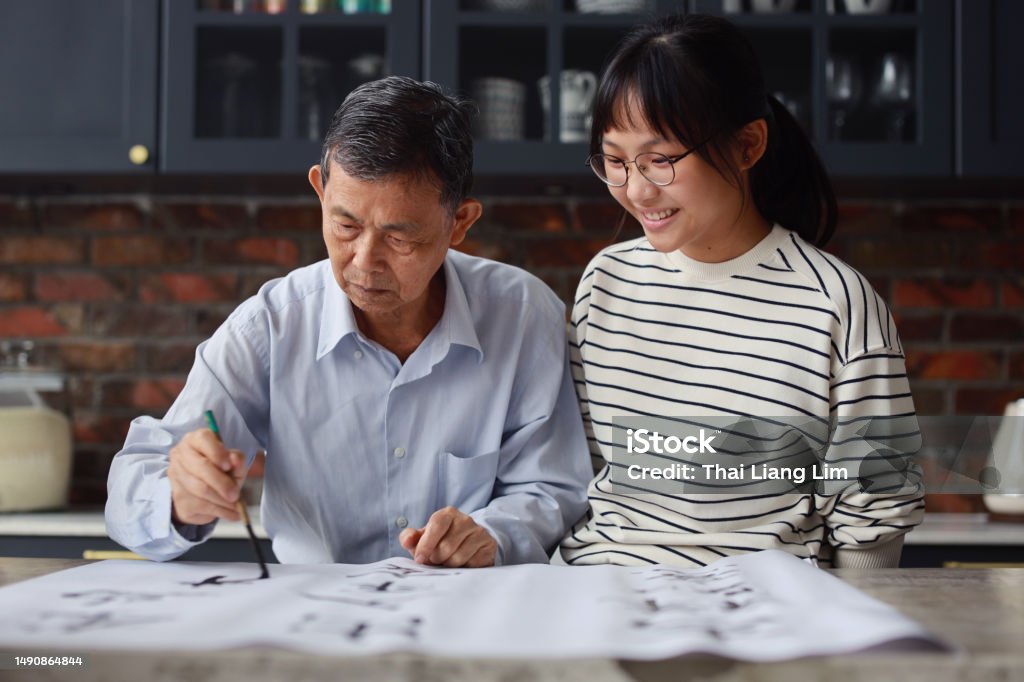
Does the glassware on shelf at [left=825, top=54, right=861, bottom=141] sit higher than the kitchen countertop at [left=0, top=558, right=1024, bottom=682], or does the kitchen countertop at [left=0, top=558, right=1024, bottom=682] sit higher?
the glassware on shelf at [left=825, top=54, right=861, bottom=141]

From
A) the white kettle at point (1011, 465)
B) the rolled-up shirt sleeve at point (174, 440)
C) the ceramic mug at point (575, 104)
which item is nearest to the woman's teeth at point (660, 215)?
the rolled-up shirt sleeve at point (174, 440)

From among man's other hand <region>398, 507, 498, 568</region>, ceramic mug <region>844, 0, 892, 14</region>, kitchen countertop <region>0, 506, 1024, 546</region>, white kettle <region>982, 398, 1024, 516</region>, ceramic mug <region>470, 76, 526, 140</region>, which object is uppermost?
ceramic mug <region>844, 0, 892, 14</region>

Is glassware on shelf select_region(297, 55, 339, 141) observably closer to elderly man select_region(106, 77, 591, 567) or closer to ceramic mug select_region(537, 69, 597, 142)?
ceramic mug select_region(537, 69, 597, 142)

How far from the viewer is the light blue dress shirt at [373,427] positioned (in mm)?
1355

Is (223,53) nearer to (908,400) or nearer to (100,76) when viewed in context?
(100,76)

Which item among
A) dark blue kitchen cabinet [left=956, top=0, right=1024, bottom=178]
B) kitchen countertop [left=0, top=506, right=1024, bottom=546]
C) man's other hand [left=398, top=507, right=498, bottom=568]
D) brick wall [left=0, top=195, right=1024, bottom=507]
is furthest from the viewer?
brick wall [left=0, top=195, right=1024, bottom=507]

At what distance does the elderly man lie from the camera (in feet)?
4.10

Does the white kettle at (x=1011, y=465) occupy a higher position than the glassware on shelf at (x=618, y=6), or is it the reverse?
the glassware on shelf at (x=618, y=6)

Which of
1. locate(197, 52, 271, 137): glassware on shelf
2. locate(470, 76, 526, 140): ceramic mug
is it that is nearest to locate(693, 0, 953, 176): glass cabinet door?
locate(470, 76, 526, 140): ceramic mug

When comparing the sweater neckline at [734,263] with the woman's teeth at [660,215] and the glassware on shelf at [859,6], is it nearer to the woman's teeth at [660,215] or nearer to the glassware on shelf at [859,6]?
Result: the woman's teeth at [660,215]

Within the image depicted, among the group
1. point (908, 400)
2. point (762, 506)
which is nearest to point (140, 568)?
point (762, 506)

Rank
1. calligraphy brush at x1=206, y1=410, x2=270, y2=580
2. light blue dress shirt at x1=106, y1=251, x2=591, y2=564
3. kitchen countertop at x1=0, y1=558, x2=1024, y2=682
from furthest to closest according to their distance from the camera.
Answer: light blue dress shirt at x1=106, y1=251, x2=591, y2=564 < calligraphy brush at x1=206, y1=410, x2=270, y2=580 < kitchen countertop at x1=0, y1=558, x2=1024, y2=682

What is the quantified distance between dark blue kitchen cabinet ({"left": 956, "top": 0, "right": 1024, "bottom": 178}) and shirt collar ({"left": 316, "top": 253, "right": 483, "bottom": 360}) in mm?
1292

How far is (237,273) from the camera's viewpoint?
8.24ft
